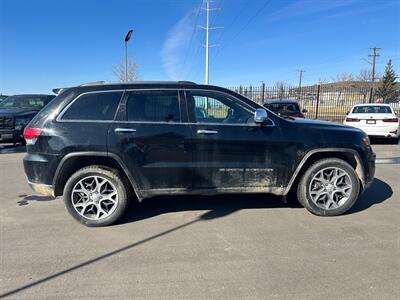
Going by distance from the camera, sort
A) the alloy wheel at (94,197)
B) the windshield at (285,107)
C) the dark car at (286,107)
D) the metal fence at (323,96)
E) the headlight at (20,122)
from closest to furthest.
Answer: the alloy wheel at (94,197) < the headlight at (20,122) < the dark car at (286,107) < the windshield at (285,107) < the metal fence at (323,96)

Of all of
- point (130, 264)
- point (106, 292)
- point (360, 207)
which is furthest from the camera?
point (360, 207)

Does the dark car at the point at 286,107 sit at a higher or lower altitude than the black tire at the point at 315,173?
higher

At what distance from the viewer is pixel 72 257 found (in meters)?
3.19

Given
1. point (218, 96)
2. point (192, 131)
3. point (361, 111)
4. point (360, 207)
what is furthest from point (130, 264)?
point (361, 111)

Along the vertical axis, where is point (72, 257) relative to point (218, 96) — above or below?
below

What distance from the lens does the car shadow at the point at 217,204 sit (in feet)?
14.4

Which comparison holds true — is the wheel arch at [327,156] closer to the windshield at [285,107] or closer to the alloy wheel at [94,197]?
the alloy wheel at [94,197]

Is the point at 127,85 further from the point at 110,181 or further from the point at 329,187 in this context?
the point at 329,187

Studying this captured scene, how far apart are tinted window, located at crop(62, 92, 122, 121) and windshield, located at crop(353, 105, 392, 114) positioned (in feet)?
33.7

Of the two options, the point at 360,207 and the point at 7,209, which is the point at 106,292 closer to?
the point at 7,209

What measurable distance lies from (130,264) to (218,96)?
2.33 m

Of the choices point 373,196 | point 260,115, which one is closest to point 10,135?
point 260,115

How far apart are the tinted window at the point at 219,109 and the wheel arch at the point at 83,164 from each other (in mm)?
1204

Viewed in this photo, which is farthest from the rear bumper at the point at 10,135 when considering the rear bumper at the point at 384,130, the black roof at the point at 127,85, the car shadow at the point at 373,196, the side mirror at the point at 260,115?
the rear bumper at the point at 384,130
